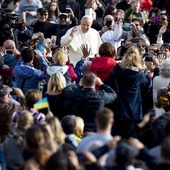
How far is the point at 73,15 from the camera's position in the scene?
19078mm

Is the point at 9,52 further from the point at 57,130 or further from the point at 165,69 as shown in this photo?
the point at 57,130

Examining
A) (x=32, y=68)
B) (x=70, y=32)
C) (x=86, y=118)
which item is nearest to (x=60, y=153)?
(x=86, y=118)

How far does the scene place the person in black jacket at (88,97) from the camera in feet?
38.8

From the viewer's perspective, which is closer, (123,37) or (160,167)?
(160,167)

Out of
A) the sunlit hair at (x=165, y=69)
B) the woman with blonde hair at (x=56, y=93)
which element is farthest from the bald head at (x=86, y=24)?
the woman with blonde hair at (x=56, y=93)

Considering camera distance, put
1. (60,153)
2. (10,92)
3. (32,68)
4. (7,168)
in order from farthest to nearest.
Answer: (32,68)
(10,92)
(7,168)
(60,153)

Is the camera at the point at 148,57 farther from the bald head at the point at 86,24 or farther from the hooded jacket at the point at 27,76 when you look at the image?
the bald head at the point at 86,24

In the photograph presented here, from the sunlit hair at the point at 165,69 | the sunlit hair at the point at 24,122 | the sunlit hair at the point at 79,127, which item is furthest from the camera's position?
the sunlit hair at the point at 165,69

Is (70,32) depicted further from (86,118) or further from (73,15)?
(86,118)

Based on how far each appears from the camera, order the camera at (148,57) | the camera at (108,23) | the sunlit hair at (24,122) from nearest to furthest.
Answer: the sunlit hair at (24,122)
the camera at (148,57)
the camera at (108,23)

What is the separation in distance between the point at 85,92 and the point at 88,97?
80 millimetres

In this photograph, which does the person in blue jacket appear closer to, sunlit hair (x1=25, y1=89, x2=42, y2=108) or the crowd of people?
the crowd of people

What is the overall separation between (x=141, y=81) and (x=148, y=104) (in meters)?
0.66

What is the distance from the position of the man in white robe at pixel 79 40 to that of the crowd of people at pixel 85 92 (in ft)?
0.06
